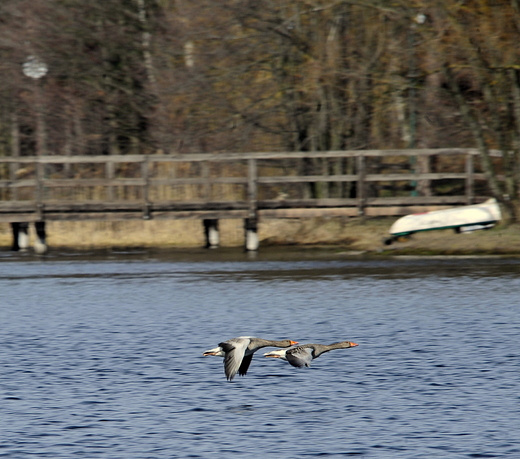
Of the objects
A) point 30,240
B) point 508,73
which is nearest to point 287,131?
point 508,73

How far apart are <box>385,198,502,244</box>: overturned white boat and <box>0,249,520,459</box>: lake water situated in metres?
3.23

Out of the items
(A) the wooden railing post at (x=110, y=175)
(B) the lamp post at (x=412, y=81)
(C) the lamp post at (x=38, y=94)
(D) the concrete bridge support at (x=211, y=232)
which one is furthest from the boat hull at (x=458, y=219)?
(C) the lamp post at (x=38, y=94)

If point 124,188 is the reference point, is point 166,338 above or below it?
below

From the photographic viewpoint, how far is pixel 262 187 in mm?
30531

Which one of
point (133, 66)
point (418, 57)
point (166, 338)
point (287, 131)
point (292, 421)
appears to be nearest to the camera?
point (292, 421)

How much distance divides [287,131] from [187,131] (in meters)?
3.10

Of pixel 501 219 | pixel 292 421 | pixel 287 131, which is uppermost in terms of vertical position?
pixel 287 131

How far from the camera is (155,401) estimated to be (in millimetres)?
10094

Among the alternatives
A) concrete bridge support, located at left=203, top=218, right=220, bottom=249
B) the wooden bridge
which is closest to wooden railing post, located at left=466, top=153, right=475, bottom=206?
the wooden bridge

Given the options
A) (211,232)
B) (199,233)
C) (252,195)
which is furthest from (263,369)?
(199,233)

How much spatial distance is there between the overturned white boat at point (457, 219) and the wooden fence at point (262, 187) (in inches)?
28.5

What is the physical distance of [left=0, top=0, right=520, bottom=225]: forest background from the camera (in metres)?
24.1

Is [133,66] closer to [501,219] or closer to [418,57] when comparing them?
[418,57]

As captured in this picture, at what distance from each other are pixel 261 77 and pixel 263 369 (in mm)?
18134
